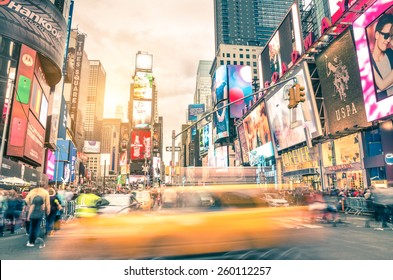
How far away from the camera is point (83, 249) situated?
7305 mm

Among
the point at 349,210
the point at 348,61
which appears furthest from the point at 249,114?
the point at 349,210

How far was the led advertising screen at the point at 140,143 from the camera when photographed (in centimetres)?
10370

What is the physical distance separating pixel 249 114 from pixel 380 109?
3293 cm

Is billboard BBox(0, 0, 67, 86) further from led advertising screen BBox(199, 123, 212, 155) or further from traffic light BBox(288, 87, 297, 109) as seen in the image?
led advertising screen BBox(199, 123, 212, 155)

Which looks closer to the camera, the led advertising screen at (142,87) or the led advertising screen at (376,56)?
the led advertising screen at (376,56)

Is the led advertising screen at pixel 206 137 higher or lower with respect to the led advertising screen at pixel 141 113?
lower

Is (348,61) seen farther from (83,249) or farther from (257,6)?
(257,6)

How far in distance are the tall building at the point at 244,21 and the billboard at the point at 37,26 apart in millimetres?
133986

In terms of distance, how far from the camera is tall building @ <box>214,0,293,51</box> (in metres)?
163

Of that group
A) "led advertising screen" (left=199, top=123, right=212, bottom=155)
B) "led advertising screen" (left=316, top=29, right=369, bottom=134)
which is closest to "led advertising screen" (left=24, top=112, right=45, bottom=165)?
"led advertising screen" (left=316, top=29, right=369, bottom=134)

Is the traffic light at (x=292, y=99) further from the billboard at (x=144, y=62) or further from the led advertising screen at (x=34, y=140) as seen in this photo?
the billboard at (x=144, y=62)

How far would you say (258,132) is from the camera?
2023 inches

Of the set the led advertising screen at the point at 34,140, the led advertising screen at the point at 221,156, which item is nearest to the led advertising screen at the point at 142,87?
the led advertising screen at the point at 221,156

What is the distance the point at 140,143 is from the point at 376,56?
9293 cm
